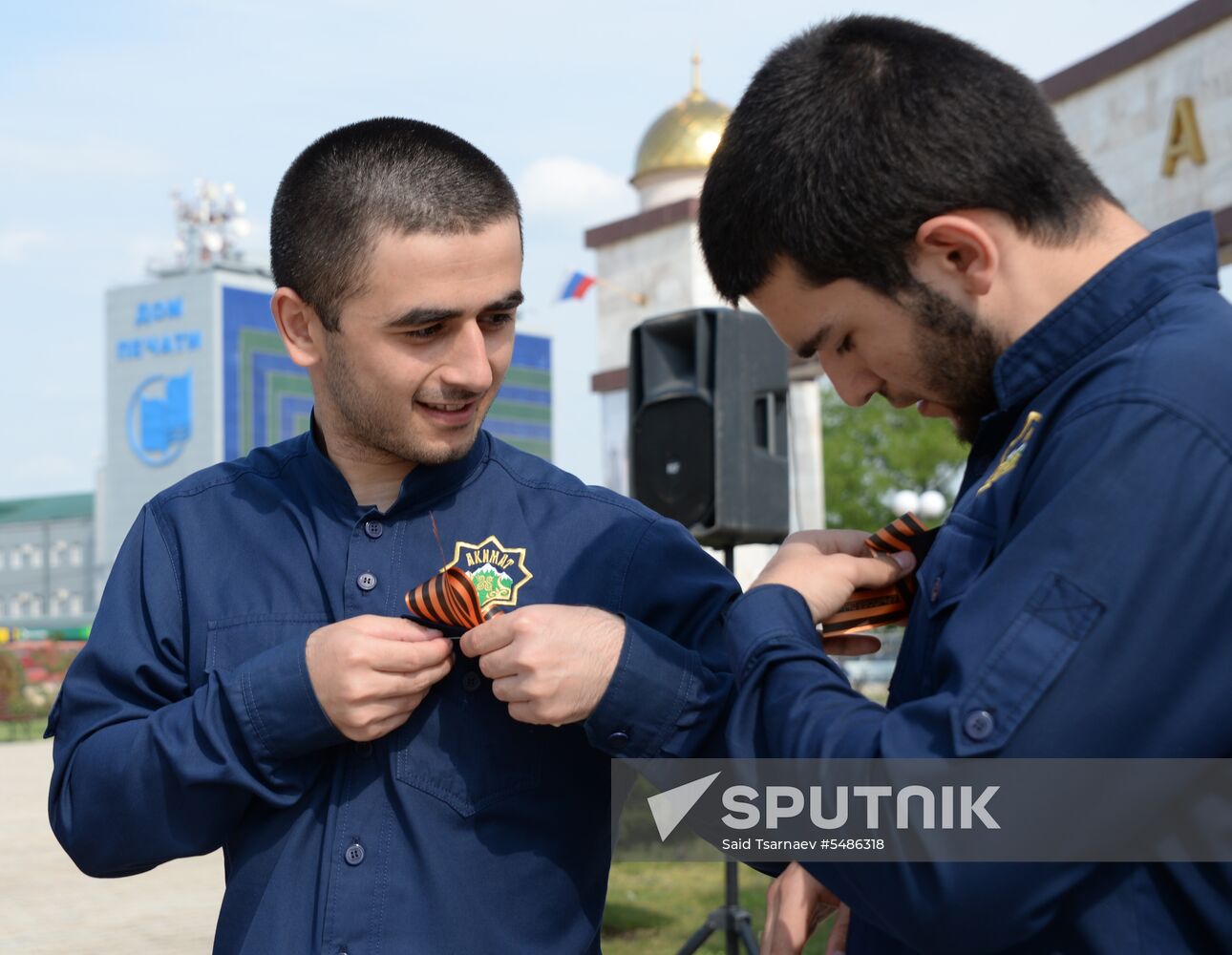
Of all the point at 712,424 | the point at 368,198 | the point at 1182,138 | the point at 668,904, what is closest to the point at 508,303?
the point at 368,198

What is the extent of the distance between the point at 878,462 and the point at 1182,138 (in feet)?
103

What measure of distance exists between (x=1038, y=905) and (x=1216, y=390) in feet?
1.70

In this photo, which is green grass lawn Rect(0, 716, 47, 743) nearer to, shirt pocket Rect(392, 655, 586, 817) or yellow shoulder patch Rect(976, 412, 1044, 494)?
shirt pocket Rect(392, 655, 586, 817)

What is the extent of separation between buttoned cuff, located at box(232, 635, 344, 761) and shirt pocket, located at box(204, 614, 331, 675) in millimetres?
153

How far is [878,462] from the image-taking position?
145 feet

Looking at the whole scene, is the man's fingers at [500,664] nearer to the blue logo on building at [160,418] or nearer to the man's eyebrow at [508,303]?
the man's eyebrow at [508,303]

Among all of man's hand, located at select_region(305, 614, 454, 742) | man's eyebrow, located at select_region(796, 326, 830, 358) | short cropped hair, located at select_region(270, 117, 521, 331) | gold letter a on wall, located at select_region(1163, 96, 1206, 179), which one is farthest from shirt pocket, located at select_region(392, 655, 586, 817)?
gold letter a on wall, located at select_region(1163, 96, 1206, 179)

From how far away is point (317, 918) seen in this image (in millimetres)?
1935

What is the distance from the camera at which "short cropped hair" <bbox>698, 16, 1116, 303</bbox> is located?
4.87ft

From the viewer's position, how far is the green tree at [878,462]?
42.9 metres

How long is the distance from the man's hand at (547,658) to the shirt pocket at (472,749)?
0.20m

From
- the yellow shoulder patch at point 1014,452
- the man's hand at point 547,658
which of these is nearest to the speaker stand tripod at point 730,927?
the man's hand at point 547,658

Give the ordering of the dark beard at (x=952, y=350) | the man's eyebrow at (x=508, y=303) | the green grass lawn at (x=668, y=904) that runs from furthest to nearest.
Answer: the green grass lawn at (x=668, y=904), the man's eyebrow at (x=508, y=303), the dark beard at (x=952, y=350)

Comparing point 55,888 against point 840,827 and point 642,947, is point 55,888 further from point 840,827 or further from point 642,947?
point 840,827
